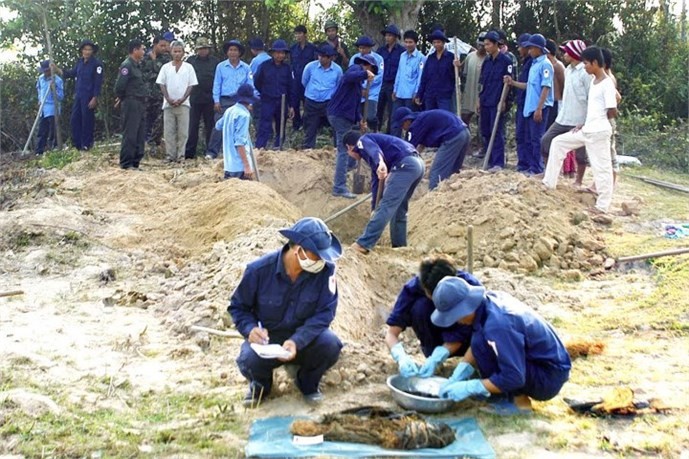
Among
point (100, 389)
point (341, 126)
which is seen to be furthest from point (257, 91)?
point (100, 389)

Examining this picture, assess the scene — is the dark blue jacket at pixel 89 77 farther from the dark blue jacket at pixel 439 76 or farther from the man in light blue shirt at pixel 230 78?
the dark blue jacket at pixel 439 76

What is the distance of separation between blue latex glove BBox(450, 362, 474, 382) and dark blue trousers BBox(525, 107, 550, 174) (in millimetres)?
7031

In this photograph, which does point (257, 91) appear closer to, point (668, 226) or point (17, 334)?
point (668, 226)

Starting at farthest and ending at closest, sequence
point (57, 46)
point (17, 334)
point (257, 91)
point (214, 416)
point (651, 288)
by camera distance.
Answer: point (57, 46) → point (257, 91) → point (651, 288) → point (17, 334) → point (214, 416)

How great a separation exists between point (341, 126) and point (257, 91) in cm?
220

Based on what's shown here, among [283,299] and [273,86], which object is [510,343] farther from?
[273,86]

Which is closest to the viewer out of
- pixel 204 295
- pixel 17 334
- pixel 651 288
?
pixel 17 334

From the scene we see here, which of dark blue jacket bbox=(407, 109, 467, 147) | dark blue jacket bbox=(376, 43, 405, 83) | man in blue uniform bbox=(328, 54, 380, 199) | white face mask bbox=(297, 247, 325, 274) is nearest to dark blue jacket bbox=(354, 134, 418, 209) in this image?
dark blue jacket bbox=(407, 109, 467, 147)

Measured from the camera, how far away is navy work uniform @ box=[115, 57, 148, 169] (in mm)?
13312

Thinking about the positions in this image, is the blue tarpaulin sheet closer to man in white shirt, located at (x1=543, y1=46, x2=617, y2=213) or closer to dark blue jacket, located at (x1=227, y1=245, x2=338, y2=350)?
dark blue jacket, located at (x1=227, y1=245, x2=338, y2=350)

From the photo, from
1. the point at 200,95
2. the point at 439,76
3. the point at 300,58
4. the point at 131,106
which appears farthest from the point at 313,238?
the point at 200,95

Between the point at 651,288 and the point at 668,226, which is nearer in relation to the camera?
the point at 651,288

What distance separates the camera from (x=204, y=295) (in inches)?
294

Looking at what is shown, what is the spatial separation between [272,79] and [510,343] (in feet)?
30.7
